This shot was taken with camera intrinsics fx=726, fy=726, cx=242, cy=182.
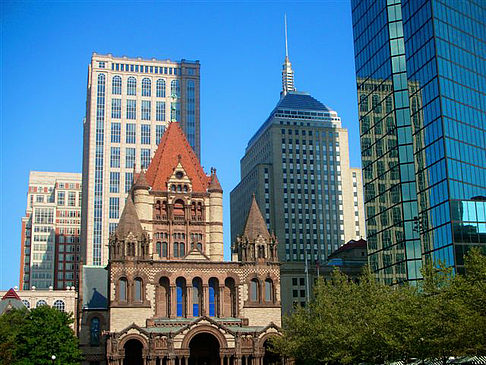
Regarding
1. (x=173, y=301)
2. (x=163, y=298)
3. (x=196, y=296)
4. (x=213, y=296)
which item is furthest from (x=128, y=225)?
(x=213, y=296)

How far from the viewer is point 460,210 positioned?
82.5 meters

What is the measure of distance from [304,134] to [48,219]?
74.0 meters

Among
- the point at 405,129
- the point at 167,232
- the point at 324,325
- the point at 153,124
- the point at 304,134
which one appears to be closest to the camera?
the point at 324,325

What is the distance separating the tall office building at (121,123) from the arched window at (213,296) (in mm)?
63172

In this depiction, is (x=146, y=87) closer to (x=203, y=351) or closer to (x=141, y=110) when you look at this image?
(x=141, y=110)

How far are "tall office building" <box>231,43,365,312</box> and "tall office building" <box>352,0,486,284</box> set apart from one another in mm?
74937

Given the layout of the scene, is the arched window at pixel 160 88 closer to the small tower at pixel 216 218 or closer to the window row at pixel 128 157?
the window row at pixel 128 157

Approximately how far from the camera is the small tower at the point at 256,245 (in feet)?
292

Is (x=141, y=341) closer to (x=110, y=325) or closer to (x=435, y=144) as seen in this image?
(x=110, y=325)

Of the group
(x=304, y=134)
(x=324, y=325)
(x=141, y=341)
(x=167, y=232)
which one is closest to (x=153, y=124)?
(x=304, y=134)

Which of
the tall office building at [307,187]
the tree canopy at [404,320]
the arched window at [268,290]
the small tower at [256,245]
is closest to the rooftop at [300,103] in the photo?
the tall office building at [307,187]

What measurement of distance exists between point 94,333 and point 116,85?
7464 centimetres

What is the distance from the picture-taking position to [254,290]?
88.5 meters

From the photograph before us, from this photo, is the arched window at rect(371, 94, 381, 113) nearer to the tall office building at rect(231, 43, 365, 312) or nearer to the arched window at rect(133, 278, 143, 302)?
the arched window at rect(133, 278, 143, 302)
